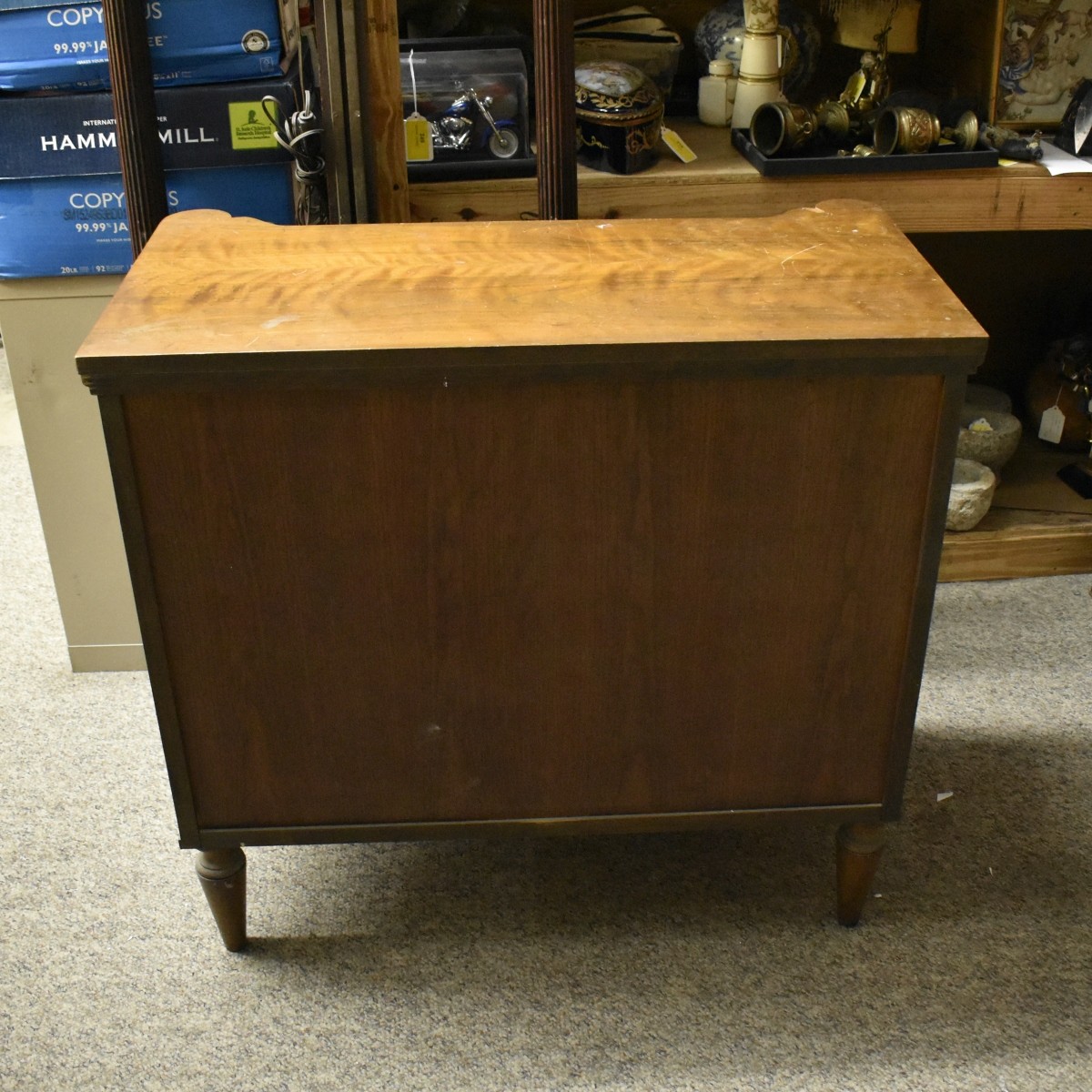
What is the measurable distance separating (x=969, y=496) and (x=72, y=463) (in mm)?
1194

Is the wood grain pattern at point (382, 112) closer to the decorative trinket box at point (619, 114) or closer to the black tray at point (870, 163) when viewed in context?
the decorative trinket box at point (619, 114)

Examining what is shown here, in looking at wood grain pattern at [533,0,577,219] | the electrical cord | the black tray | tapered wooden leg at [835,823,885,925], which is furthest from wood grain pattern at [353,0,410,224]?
tapered wooden leg at [835,823,885,925]

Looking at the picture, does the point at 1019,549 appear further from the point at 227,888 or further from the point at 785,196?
the point at 227,888

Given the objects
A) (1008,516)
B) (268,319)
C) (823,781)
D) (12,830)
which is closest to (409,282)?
(268,319)

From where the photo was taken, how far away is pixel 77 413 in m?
1.59

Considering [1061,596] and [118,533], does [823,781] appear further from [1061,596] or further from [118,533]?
[118,533]

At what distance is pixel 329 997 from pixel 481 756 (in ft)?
0.96

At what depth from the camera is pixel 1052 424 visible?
205cm

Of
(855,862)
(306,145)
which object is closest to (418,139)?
(306,145)

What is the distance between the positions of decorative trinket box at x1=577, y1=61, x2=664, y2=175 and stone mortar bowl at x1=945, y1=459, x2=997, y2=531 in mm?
644

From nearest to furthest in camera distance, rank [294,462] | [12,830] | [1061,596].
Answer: [294,462], [12,830], [1061,596]

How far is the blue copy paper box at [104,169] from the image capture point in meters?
1.43

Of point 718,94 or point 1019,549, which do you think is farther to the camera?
point 1019,549

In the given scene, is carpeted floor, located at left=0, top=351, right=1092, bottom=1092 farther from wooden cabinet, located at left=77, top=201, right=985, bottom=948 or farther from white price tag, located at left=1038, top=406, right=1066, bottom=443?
white price tag, located at left=1038, top=406, right=1066, bottom=443
